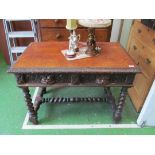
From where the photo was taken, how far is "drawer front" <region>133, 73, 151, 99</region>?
1.54 m

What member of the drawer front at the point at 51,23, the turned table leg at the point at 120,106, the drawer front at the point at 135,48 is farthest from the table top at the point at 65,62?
the drawer front at the point at 51,23

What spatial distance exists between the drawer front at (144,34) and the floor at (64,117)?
0.70 m

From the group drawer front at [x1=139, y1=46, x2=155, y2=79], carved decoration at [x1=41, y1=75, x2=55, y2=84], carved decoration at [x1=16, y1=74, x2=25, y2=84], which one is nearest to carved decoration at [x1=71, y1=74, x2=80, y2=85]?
carved decoration at [x1=41, y1=75, x2=55, y2=84]

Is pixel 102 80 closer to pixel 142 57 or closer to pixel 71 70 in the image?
pixel 71 70

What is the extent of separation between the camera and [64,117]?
5.36 ft

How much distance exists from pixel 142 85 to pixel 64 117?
0.85 meters

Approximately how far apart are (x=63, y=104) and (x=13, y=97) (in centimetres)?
59

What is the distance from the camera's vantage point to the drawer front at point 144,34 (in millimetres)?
1458

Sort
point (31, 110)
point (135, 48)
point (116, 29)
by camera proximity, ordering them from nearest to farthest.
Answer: point (31, 110), point (135, 48), point (116, 29)

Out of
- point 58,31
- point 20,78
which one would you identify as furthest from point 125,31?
point 20,78

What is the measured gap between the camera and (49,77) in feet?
3.98

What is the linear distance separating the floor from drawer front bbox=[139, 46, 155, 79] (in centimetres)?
46

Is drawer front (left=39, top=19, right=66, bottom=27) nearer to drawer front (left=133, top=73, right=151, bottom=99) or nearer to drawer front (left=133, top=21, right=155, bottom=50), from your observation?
drawer front (left=133, top=21, right=155, bottom=50)

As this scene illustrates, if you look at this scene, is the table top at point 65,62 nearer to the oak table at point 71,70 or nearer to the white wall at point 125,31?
the oak table at point 71,70
